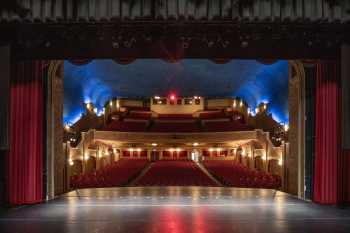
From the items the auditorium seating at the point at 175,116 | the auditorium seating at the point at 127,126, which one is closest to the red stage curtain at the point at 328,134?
the auditorium seating at the point at 127,126

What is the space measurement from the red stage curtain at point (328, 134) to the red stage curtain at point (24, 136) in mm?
6229

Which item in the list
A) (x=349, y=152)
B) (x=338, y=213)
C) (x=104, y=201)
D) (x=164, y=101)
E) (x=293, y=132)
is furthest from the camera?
(x=164, y=101)

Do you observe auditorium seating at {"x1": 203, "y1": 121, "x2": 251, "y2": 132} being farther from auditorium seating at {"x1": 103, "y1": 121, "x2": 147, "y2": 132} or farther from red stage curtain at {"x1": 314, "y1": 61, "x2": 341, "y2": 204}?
red stage curtain at {"x1": 314, "y1": 61, "x2": 341, "y2": 204}

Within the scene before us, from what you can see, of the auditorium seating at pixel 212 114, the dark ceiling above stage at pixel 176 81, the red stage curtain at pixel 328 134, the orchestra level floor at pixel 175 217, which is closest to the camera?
the orchestra level floor at pixel 175 217

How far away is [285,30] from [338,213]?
3.53m

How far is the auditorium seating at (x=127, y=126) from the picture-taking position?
97.5 ft

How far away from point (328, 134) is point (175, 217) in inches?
158

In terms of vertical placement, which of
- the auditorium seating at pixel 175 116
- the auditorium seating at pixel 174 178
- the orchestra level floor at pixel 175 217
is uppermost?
the auditorium seating at pixel 175 116

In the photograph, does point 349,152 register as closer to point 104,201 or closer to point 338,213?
point 338,213

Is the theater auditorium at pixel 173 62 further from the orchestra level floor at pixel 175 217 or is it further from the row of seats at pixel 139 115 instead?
the row of seats at pixel 139 115

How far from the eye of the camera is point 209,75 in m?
28.9

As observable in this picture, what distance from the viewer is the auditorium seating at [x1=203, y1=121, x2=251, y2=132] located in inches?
1152

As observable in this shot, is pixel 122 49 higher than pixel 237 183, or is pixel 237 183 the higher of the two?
pixel 122 49

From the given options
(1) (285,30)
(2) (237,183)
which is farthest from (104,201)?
(2) (237,183)
